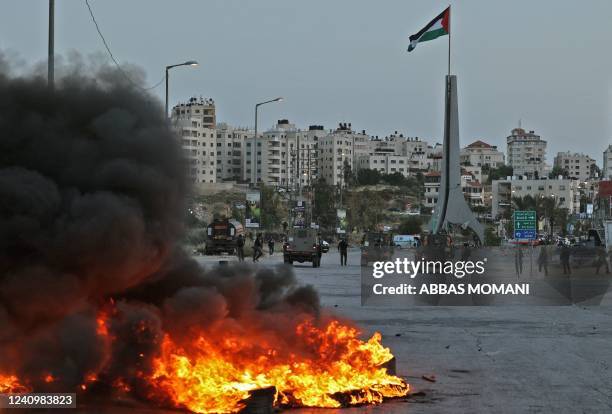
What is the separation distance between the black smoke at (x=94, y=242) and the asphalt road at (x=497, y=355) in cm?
179

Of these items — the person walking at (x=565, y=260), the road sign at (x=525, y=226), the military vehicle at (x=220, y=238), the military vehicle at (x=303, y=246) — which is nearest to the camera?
the person walking at (x=565, y=260)

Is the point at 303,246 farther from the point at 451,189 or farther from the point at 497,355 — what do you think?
the point at 497,355

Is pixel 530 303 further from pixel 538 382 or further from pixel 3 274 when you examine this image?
pixel 3 274

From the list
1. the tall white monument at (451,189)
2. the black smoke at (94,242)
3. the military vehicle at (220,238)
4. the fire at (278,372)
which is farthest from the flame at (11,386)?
the tall white monument at (451,189)

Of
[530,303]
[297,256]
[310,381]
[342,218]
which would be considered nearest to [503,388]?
[310,381]

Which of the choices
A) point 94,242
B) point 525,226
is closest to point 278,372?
point 94,242

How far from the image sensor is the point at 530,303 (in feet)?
97.6

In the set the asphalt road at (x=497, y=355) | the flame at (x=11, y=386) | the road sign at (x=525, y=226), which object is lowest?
the asphalt road at (x=497, y=355)

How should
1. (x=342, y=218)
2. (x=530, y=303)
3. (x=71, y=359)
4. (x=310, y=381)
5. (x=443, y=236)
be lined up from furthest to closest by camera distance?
(x=342, y=218) < (x=443, y=236) < (x=530, y=303) < (x=310, y=381) < (x=71, y=359)

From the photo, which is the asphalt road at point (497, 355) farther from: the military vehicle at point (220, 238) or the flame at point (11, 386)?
the military vehicle at point (220, 238)

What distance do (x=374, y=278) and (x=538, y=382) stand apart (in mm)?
28530

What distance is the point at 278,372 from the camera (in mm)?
11484

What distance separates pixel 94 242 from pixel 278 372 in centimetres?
231

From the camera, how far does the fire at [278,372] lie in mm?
10773
